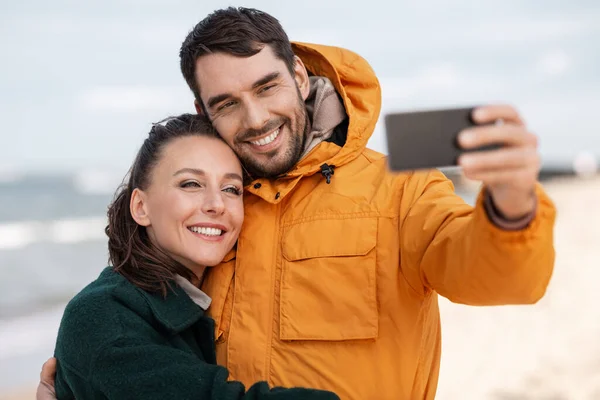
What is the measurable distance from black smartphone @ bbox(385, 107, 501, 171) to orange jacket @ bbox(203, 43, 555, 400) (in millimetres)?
529

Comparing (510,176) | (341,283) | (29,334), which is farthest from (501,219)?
(29,334)

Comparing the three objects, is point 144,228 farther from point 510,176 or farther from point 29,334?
point 29,334

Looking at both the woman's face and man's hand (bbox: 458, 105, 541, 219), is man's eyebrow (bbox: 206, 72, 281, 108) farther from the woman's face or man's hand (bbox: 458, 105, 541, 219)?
man's hand (bbox: 458, 105, 541, 219)

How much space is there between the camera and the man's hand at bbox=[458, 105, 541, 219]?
129 cm

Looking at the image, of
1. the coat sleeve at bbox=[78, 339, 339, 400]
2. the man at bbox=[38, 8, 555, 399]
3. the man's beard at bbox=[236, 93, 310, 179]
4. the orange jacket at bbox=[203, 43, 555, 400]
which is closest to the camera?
the coat sleeve at bbox=[78, 339, 339, 400]

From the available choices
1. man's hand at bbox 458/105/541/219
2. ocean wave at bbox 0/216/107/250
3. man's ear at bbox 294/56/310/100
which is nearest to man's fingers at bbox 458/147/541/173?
man's hand at bbox 458/105/541/219

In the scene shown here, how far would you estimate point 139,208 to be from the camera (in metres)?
2.46

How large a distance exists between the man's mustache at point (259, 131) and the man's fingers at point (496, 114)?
1230 millimetres

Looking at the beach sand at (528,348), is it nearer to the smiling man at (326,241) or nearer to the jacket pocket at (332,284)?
the smiling man at (326,241)

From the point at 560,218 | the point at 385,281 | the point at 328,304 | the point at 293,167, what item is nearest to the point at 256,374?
the point at 328,304

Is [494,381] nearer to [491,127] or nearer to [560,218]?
[491,127]


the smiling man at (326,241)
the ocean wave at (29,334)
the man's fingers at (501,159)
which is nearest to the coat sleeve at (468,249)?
the smiling man at (326,241)

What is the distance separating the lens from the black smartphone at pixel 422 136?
133 centimetres

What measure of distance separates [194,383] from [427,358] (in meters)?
0.84
